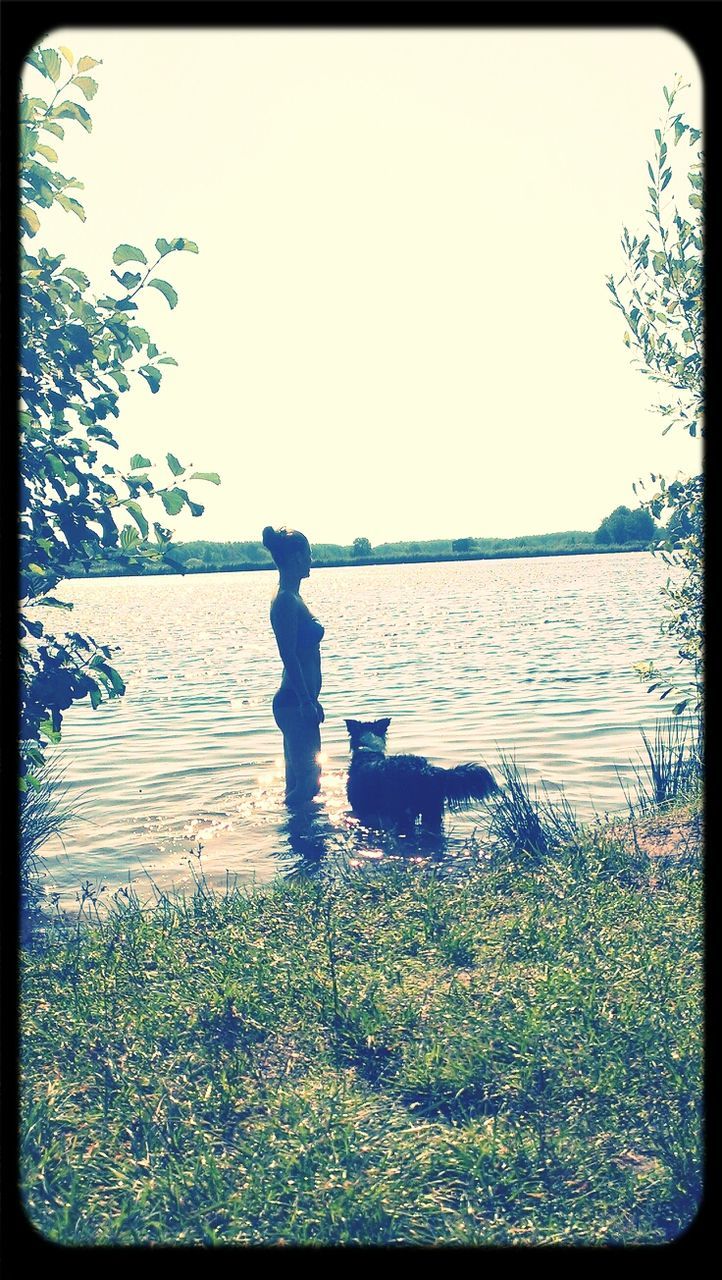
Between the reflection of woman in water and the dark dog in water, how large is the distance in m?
1.32

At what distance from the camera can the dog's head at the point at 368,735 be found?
386 inches

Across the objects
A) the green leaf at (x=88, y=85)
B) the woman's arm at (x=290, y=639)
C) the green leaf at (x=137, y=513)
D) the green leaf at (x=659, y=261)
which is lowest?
the woman's arm at (x=290, y=639)

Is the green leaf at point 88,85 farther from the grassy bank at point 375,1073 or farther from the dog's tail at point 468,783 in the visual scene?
the dog's tail at point 468,783

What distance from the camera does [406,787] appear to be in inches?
354

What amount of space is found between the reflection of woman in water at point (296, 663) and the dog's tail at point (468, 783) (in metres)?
2.55

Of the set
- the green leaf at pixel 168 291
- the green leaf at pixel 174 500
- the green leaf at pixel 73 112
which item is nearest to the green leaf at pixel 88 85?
the green leaf at pixel 73 112

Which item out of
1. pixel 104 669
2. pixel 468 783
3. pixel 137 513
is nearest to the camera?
pixel 137 513

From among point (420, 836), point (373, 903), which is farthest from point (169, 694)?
point (373, 903)

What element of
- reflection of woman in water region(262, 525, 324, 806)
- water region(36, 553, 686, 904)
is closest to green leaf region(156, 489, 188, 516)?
water region(36, 553, 686, 904)

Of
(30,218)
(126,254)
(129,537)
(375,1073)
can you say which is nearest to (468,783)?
(375,1073)

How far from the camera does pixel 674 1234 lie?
3.47m

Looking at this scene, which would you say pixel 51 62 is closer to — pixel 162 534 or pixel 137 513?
pixel 137 513

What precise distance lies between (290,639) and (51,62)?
22.6 feet
